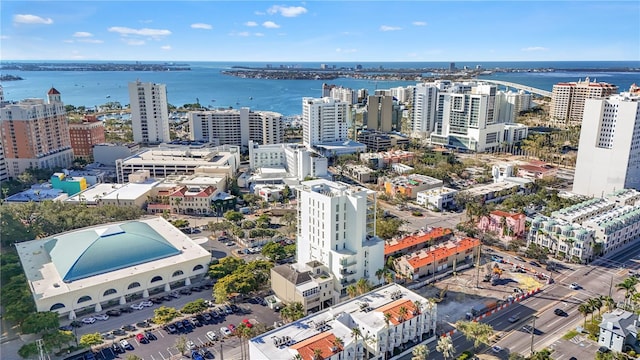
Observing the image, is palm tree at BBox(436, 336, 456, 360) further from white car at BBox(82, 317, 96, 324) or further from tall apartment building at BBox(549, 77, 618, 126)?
tall apartment building at BBox(549, 77, 618, 126)

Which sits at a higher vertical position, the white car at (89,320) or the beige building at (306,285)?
the beige building at (306,285)

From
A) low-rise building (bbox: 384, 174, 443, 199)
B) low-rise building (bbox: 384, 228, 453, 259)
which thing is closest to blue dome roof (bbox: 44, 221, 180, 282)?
low-rise building (bbox: 384, 228, 453, 259)

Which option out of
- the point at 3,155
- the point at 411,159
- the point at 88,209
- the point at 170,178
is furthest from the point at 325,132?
the point at 3,155

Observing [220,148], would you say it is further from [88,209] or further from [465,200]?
[465,200]

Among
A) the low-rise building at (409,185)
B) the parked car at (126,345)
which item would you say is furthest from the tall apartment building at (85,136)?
the parked car at (126,345)

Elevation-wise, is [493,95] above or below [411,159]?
above

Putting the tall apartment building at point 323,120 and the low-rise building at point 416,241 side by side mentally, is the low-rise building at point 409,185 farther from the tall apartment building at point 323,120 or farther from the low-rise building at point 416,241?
the tall apartment building at point 323,120
